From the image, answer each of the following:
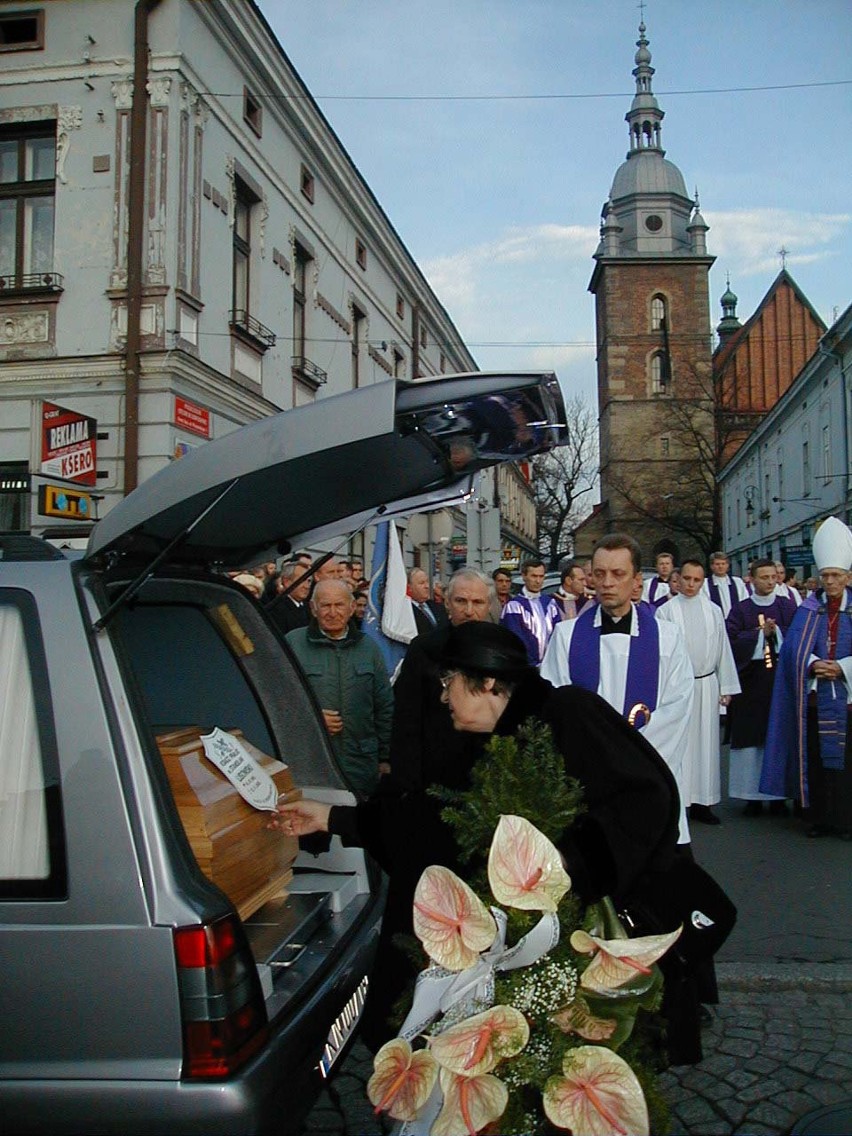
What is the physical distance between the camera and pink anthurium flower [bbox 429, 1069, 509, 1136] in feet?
6.97

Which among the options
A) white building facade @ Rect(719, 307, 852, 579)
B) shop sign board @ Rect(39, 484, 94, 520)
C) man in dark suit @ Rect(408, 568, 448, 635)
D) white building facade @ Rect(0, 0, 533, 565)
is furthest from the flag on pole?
white building facade @ Rect(719, 307, 852, 579)

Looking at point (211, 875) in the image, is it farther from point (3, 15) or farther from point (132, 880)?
point (3, 15)

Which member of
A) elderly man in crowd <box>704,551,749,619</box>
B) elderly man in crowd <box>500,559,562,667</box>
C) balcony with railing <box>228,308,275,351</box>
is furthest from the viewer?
balcony with railing <box>228,308,275,351</box>

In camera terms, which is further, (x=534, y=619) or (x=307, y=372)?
(x=307, y=372)

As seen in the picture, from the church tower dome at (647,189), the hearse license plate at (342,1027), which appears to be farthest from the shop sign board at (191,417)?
the church tower dome at (647,189)

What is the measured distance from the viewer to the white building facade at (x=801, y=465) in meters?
35.5

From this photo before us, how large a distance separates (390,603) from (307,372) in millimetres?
15119

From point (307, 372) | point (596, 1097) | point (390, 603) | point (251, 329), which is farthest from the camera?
point (307, 372)

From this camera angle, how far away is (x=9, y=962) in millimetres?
2275

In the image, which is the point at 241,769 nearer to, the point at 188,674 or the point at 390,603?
the point at 188,674

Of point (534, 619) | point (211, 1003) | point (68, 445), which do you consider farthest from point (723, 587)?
point (211, 1003)

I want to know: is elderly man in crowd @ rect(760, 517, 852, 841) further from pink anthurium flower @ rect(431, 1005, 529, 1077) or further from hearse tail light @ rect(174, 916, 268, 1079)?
hearse tail light @ rect(174, 916, 268, 1079)

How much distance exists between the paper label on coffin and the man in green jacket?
2616mm

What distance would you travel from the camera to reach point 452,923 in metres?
2.21
